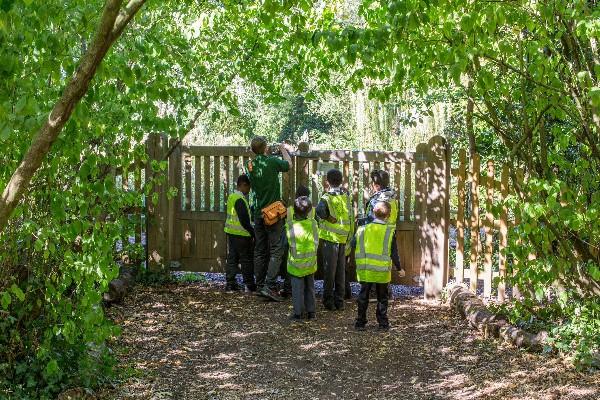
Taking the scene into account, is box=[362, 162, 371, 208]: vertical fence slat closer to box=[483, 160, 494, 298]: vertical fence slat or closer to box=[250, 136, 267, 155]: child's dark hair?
box=[250, 136, 267, 155]: child's dark hair

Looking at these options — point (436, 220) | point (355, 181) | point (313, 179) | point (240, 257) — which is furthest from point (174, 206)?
point (436, 220)

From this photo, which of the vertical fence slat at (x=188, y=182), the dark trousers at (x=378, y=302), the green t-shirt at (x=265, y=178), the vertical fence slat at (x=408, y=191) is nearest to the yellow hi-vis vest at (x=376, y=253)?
the dark trousers at (x=378, y=302)

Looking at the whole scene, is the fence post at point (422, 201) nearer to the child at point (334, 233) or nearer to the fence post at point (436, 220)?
the fence post at point (436, 220)

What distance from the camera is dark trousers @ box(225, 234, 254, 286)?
9.55 m

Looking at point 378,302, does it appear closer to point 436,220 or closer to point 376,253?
point 376,253

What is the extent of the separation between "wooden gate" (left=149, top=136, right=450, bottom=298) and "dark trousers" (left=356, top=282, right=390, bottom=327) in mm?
1666

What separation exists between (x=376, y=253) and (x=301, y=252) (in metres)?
0.95

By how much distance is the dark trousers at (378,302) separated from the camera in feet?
25.4

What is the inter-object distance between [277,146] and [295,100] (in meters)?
19.2

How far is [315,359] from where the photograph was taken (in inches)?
269

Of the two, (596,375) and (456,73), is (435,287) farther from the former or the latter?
(456,73)

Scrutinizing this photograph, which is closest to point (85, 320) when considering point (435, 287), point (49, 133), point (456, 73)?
point (49, 133)

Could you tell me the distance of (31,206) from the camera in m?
4.95

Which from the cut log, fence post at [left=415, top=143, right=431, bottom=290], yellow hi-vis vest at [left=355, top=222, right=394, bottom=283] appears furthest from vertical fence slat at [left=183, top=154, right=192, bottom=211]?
the cut log
